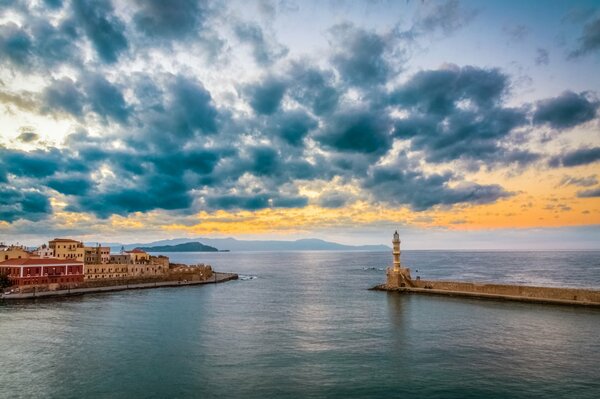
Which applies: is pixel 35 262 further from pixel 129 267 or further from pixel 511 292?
pixel 511 292

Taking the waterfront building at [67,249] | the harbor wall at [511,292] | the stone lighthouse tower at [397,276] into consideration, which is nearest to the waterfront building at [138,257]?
the waterfront building at [67,249]

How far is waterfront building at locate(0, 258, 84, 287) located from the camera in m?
86.2

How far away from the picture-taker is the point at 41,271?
90.3 metres

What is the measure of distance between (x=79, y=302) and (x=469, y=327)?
2485 inches

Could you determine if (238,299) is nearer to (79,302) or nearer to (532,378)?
(79,302)

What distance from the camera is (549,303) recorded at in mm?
62438

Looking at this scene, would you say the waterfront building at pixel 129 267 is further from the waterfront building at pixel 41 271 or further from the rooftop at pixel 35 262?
the rooftop at pixel 35 262

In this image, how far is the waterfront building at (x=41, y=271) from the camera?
86188mm

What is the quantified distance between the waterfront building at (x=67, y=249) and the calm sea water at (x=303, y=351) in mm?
52061

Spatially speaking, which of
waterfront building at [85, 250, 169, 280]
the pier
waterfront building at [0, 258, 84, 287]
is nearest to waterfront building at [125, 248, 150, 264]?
waterfront building at [85, 250, 169, 280]

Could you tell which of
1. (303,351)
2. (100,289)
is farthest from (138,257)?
(303,351)

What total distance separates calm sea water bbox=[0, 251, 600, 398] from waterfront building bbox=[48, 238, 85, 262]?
171 feet

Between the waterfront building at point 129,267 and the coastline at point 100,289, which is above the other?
the waterfront building at point 129,267

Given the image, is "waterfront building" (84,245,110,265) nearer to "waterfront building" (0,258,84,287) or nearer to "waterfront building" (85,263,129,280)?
"waterfront building" (85,263,129,280)
